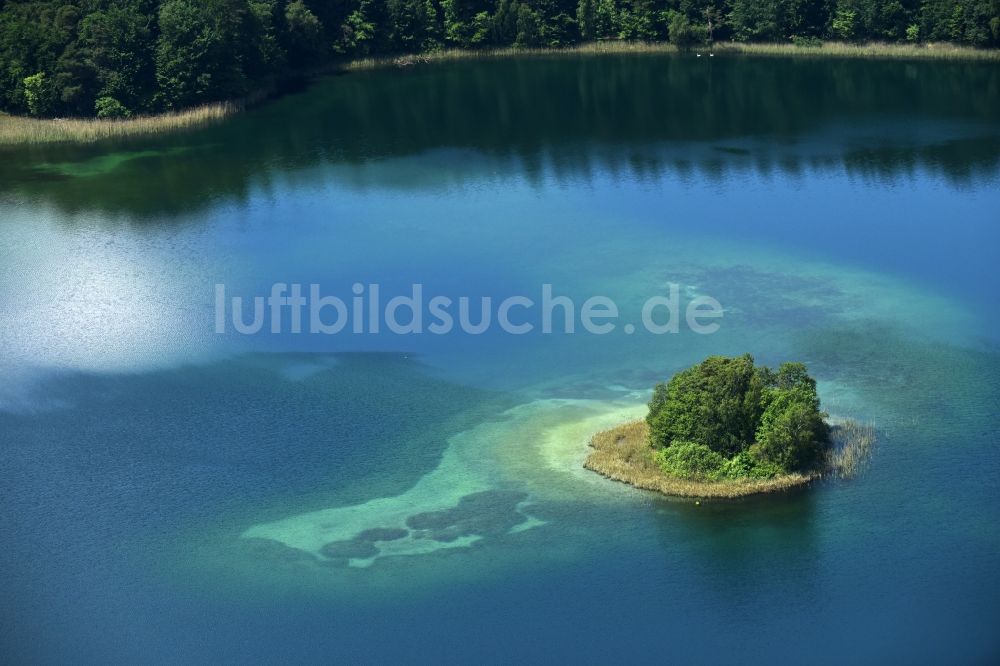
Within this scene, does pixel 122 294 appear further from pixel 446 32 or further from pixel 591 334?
pixel 446 32

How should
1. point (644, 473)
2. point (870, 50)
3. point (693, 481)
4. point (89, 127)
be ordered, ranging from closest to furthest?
point (693, 481), point (644, 473), point (89, 127), point (870, 50)

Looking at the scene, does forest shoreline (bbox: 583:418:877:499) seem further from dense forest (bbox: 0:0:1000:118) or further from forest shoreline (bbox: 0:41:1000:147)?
dense forest (bbox: 0:0:1000:118)

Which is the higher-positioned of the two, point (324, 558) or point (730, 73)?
point (730, 73)

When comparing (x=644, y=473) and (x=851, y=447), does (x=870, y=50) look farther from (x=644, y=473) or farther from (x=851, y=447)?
(x=644, y=473)

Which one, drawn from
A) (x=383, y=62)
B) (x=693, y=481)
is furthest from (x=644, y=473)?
(x=383, y=62)

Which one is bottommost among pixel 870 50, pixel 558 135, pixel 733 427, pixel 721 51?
pixel 733 427

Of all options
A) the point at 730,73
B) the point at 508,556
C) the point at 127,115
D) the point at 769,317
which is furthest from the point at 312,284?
the point at 730,73

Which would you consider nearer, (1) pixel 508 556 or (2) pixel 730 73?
(1) pixel 508 556
